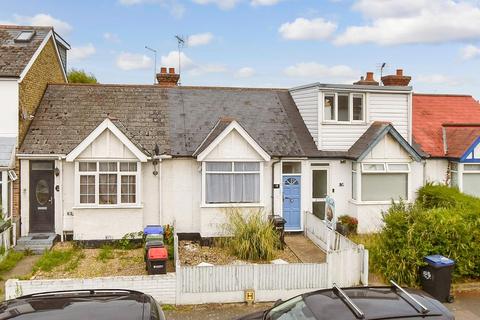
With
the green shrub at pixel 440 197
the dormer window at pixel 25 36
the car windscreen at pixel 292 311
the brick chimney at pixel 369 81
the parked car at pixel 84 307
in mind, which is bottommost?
the car windscreen at pixel 292 311

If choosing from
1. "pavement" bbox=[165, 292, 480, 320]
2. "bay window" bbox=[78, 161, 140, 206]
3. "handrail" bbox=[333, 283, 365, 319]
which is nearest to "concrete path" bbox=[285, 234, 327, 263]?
"pavement" bbox=[165, 292, 480, 320]

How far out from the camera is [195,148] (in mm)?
17141

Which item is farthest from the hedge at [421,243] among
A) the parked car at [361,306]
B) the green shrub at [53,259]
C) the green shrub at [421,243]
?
the green shrub at [53,259]

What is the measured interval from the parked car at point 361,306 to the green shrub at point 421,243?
493 cm

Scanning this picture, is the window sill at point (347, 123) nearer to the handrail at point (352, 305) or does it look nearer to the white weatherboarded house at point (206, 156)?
the white weatherboarded house at point (206, 156)

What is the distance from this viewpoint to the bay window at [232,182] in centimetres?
1656

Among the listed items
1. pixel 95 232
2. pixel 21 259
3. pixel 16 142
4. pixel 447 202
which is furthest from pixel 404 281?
pixel 16 142

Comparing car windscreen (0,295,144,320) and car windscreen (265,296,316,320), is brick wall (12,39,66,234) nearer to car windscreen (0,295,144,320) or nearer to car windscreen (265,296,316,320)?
car windscreen (0,295,144,320)

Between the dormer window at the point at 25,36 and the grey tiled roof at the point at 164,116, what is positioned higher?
the dormer window at the point at 25,36

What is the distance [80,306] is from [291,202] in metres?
12.3

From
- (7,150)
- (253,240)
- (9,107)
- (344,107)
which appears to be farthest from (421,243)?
(9,107)

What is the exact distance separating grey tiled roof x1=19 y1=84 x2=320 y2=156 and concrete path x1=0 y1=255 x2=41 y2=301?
11.9 feet

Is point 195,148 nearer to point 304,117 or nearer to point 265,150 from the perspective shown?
point 265,150

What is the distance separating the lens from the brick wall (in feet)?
52.5
